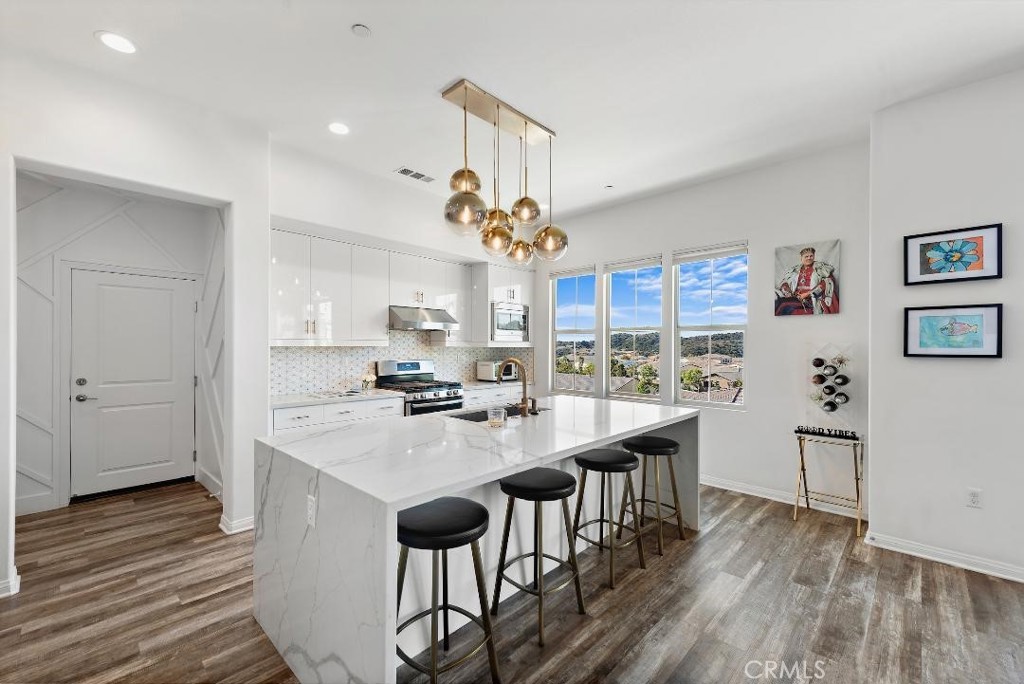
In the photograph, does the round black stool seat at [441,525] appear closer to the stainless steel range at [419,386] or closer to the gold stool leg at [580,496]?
the gold stool leg at [580,496]

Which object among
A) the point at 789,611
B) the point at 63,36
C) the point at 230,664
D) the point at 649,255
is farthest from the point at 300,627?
the point at 649,255

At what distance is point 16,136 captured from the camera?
2.43 m

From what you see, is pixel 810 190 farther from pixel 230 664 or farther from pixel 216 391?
pixel 216 391

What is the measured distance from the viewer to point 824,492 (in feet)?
12.0

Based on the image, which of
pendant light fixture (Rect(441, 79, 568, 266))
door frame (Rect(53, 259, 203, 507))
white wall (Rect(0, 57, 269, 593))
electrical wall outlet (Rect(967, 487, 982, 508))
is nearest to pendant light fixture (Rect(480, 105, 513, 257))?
pendant light fixture (Rect(441, 79, 568, 266))

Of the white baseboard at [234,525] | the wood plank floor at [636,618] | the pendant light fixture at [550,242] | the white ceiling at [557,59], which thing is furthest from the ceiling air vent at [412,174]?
the wood plank floor at [636,618]

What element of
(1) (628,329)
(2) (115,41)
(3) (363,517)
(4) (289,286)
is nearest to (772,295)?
(1) (628,329)

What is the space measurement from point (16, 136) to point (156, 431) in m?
2.69

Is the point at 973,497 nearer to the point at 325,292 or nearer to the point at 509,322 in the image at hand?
the point at 509,322

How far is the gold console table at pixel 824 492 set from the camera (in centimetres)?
337

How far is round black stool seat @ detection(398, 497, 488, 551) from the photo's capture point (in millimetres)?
1608

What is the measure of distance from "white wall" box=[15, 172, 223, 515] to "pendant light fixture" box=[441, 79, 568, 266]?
2290mm

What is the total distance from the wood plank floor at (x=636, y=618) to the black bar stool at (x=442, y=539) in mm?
218

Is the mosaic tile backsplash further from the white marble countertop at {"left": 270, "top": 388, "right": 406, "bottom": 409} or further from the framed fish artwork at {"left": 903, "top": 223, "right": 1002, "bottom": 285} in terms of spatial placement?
the framed fish artwork at {"left": 903, "top": 223, "right": 1002, "bottom": 285}
